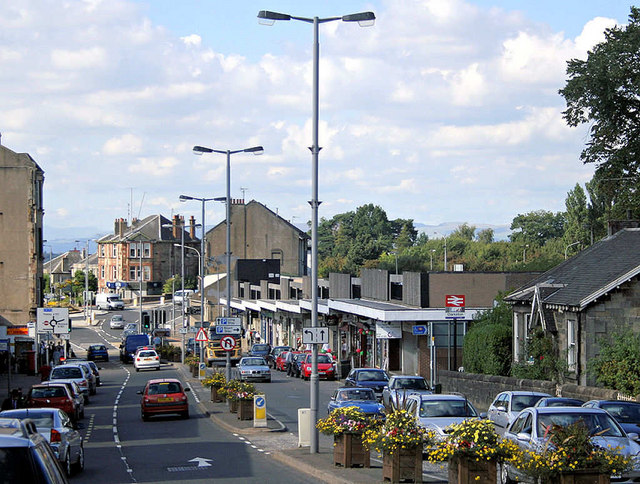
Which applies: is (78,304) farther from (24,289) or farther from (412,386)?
(412,386)

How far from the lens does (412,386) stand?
113 feet

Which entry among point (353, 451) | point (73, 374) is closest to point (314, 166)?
point (353, 451)

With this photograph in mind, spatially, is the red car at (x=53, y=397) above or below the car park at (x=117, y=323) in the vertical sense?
below

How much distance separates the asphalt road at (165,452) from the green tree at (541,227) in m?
116

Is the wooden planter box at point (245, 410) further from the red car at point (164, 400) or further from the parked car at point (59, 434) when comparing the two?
the parked car at point (59, 434)

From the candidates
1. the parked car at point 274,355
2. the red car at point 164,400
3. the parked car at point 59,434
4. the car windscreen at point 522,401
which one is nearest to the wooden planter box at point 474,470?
the parked car at point 59,434

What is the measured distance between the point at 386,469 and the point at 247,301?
261ft

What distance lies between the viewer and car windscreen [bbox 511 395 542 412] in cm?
2511

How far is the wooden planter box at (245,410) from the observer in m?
32.5

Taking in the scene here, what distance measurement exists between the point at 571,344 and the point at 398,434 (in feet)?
68.0

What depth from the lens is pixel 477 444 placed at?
1504 cm

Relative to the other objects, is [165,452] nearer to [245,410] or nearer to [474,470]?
[245,410]

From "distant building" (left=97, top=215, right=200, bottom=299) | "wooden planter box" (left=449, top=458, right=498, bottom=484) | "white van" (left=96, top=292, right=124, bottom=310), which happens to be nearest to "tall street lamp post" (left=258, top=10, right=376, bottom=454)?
"wooden planter box" (left=449, top=458, right=498, bottom=484)

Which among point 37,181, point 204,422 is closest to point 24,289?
point 37,181
